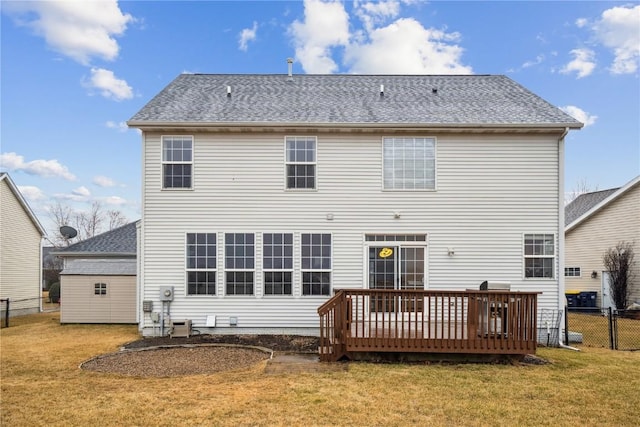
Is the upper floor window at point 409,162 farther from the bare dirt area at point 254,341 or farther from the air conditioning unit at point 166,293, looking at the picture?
the air conditioning unit at point 166,293

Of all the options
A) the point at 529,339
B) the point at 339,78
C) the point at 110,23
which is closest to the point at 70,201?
the point at 110,23

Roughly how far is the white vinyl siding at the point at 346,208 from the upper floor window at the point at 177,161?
195 millimetres

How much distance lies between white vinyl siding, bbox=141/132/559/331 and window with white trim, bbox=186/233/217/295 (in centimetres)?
19

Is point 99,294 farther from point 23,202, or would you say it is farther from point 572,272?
point 572,272

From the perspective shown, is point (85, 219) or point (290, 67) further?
point (85, 219)

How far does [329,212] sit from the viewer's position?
10.5 m

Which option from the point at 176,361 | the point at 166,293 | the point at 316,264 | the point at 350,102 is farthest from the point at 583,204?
the point at 176,361

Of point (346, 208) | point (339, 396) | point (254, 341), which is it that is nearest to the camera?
point (339, 396)

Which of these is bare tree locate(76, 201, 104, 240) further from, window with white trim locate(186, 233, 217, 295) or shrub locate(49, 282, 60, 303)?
window with white trim locate(186, 233, 217, 295)

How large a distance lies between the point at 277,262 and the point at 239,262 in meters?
0.92

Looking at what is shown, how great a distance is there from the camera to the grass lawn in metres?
4.94

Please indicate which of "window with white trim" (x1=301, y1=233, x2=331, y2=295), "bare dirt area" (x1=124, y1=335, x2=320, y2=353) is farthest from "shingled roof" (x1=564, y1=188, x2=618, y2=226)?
"bare dirt area" (x1=124, y1=335, x2=320, y2=353)

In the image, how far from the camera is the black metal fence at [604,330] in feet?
32.0

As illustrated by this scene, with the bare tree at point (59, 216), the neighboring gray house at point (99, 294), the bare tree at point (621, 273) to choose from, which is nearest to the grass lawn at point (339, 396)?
the neighboring gray house at point (99, 294)
